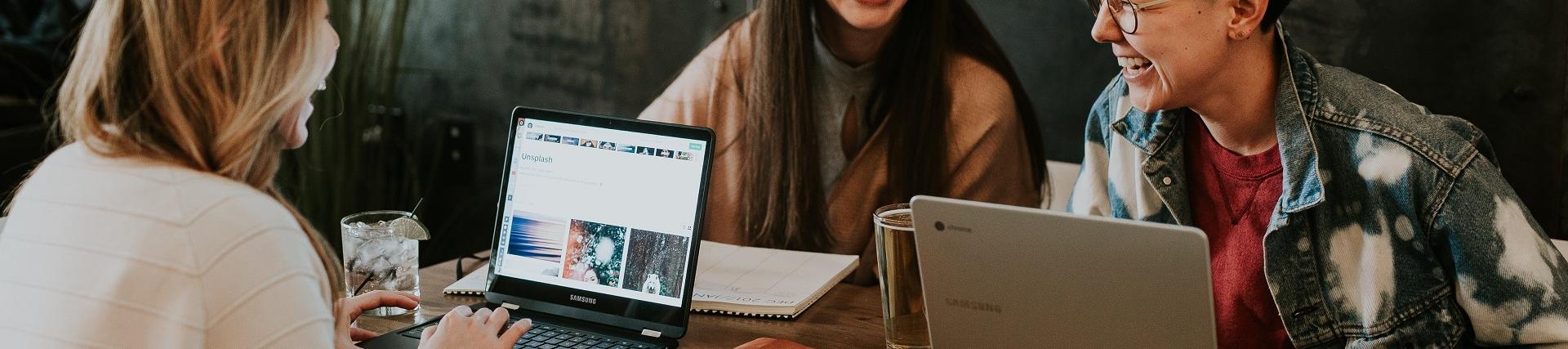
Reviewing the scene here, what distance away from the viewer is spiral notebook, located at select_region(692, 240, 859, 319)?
136 centimetres

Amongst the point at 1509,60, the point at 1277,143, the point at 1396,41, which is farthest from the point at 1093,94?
the point at 1277,143

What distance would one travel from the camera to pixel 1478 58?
2047 millimetres

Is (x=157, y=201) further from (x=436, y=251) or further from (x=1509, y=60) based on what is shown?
(x=436, y=251)

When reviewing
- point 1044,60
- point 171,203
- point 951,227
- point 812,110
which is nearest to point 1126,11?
point 951,227

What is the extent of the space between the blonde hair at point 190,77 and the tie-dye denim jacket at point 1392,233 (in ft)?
3.25

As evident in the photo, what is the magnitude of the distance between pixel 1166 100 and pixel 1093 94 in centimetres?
112

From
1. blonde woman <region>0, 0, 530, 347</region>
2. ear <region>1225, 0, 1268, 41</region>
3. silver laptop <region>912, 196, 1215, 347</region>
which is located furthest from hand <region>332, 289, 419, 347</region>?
ear <region>1225, 0, 1268, 41</region>

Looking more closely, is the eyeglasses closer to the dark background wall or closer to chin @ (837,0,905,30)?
chin @ (837,0,905,30)

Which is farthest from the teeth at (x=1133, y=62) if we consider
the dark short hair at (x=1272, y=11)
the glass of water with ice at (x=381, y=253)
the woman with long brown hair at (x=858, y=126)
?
the glass of water with ice at (x=381, y=253)

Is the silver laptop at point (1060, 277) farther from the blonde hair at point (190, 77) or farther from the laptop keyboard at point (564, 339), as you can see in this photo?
the blonde hair at point (190, 77)

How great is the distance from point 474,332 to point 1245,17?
86 centimetres

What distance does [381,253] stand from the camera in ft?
4.58

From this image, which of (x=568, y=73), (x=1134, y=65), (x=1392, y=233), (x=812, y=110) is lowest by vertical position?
(x=568, y=73)

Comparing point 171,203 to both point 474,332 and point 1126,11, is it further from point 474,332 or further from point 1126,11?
point 1126,11
